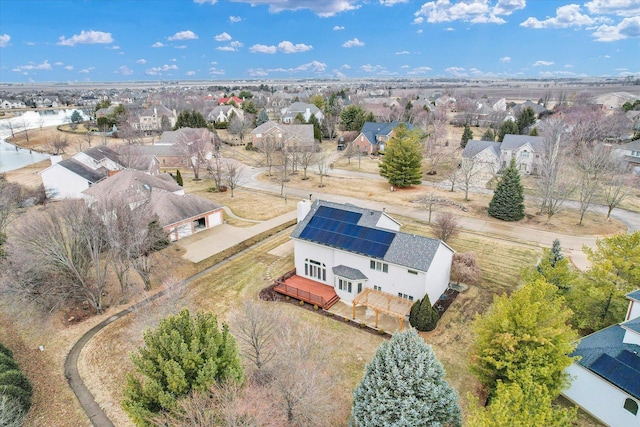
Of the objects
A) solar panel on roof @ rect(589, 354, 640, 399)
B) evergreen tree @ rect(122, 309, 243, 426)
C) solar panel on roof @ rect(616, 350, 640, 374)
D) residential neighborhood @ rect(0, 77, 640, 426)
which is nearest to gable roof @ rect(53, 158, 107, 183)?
residential neighborhood @ rect(0, 77, 640, 426)

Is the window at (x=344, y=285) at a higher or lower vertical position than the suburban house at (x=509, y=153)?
lower

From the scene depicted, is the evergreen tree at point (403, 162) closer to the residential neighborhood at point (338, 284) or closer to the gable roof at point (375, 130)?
the residential neighborhood at point (338, 284)

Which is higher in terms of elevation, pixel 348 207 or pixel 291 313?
pixel 348 207

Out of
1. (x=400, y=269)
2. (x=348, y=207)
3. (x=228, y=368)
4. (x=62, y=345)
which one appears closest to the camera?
(x=228, y=368)

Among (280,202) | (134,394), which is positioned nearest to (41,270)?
(134,394)

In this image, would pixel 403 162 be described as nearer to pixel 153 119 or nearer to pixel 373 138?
pixel 373 138

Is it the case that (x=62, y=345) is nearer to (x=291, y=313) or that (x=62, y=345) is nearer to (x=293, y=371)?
(x=291, y=313)

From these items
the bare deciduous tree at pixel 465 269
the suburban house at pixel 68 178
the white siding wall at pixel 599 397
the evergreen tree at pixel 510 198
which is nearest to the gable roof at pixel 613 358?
the white siding wall at pixel 599 397
